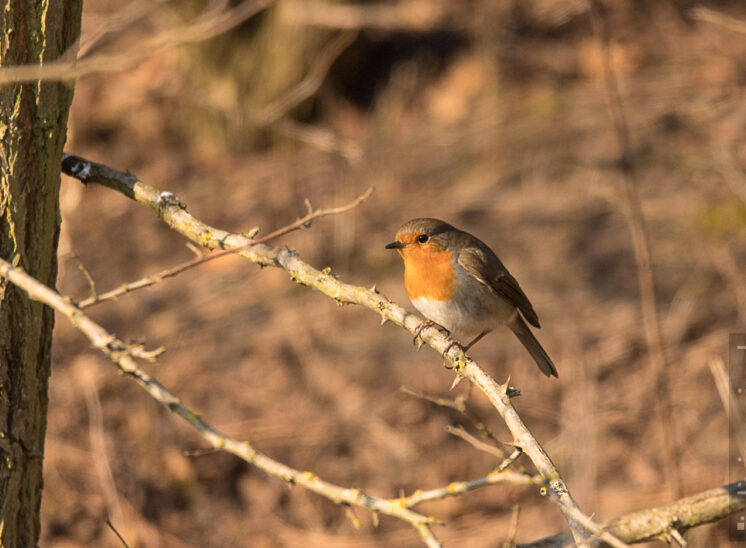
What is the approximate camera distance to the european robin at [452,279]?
156 inches

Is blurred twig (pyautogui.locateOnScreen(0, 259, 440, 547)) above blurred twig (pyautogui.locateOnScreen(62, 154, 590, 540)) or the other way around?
the other way around

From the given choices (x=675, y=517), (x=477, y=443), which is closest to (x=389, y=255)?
(x=477, y=443)

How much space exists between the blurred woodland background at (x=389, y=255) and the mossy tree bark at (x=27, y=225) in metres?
1.33

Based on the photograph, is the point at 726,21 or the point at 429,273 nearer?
the point at 726,21

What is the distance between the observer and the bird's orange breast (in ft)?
13.0

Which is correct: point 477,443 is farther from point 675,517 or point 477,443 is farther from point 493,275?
point 493,275

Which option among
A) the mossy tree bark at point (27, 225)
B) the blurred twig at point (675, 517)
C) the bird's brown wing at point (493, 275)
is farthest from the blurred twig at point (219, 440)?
the bird's brown wing at point (493, 275)

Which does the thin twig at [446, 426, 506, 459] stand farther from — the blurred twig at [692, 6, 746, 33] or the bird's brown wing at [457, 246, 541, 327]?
the blurred twig at [692, 6, 746, 33]

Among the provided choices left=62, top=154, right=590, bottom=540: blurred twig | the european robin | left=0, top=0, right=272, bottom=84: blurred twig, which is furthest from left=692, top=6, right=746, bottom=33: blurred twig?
left=0, top=0, right=272, bottom=84: blurred twig

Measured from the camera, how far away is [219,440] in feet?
5.35

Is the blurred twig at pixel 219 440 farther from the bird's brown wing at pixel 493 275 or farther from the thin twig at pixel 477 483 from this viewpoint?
the bird's brown wing at pixel 493 275

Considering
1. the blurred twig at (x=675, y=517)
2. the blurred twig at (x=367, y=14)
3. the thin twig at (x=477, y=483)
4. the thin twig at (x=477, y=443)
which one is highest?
the blurred twig at (x=367, y=14)

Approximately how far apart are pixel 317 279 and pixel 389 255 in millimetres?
4996

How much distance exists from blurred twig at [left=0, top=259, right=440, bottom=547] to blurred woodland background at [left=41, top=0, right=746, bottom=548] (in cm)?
214
